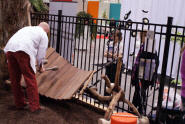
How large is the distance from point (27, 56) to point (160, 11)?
5007 mm

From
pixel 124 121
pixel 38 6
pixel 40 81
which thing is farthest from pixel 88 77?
pixel 38 6

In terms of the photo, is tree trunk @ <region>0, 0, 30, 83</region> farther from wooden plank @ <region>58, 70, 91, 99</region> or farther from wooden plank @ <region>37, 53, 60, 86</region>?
wooden plank @ <region>58, 70, 91, 99</region>

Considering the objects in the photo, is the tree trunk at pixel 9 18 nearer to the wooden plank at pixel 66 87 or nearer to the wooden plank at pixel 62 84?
the wooden plank at pixel 62 84

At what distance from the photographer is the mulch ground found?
405cm

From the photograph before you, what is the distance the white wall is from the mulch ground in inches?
156

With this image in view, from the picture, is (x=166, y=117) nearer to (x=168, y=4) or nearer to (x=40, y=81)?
(x=40, y=81)

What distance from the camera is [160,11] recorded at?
7.86 meters

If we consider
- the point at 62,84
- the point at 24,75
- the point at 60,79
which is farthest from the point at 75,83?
A: the point at 24,75

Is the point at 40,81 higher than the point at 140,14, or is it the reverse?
the point at 140,14

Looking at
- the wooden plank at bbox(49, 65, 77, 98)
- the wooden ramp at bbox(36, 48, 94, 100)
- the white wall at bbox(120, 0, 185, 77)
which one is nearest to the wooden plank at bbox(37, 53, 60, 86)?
the wooden ramp at bbox(36, 48, 94, 100)

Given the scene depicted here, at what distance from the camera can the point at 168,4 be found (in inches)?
302

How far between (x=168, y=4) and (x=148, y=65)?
4.16 metres

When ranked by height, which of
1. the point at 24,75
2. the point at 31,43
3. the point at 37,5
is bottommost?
the point at 24,75

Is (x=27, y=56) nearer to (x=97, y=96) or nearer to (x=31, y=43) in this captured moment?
(x=31, y=43)
